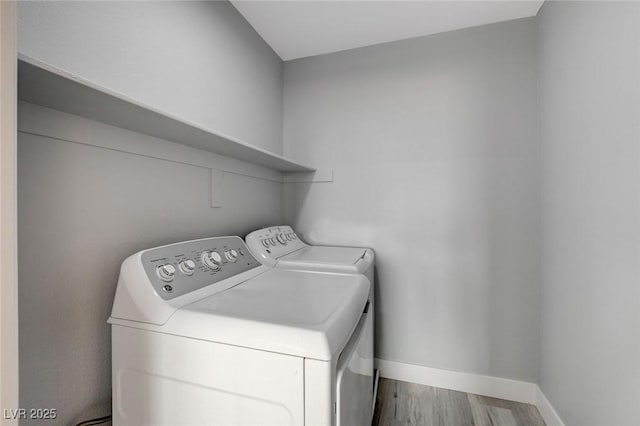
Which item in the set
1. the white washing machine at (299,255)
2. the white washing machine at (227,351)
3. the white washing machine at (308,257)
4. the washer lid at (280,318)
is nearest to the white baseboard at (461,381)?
the white washing machine at (308,257)

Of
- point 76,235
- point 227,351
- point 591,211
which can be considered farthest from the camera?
point 591,211

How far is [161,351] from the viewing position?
28.9 inches

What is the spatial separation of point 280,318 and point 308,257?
0.79m

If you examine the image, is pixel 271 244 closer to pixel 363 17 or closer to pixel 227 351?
pixel 227 351

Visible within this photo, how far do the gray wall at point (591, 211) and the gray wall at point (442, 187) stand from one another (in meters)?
0.13

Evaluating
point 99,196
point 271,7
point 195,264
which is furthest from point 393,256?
point 271,7

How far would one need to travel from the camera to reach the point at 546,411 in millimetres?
1409

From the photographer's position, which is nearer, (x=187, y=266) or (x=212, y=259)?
(x=187, y=266)

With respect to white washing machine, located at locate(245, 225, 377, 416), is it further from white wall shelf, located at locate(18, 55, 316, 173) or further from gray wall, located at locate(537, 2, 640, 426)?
gray wall, located at locate(537, 2, 640, 426)

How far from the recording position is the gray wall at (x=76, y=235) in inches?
28.0

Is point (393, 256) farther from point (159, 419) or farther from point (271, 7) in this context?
point (271, 7)

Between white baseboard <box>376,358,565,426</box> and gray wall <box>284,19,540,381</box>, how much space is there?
0.15 ft

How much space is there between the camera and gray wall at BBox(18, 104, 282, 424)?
2.33 ft

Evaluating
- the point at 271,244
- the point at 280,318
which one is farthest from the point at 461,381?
the point at 280,318
